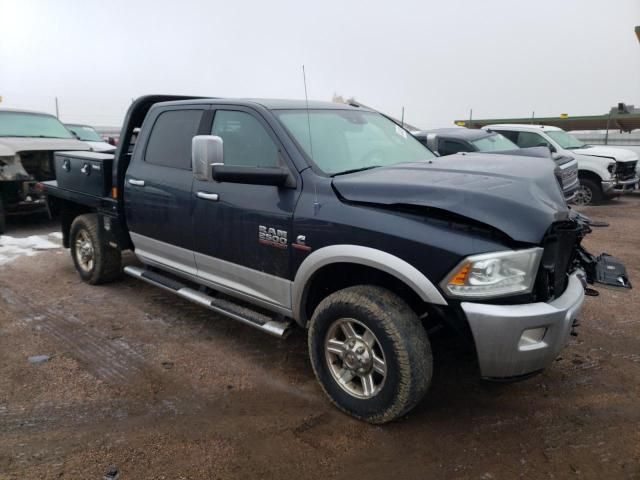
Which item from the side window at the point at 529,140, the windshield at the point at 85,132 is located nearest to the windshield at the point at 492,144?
the side window at the point at 529,140

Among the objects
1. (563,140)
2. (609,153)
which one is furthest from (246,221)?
(609,153)

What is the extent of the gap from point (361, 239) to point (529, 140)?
9.70 meters

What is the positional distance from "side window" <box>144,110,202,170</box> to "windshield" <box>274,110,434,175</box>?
3.06 feet

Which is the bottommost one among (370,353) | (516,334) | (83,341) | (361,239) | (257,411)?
(257,411)

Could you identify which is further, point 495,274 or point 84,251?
point 84,251

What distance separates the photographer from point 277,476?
248 cm

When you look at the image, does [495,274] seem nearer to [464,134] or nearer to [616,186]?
[464,134]

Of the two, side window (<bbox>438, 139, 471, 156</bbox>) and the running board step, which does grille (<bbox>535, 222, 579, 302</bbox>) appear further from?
side window (<bbox>438, 139, 471, 156</bbox>)

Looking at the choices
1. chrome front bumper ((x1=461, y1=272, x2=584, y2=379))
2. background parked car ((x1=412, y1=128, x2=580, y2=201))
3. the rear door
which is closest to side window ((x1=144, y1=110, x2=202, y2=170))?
the rear door

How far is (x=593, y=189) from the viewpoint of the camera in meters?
11.0

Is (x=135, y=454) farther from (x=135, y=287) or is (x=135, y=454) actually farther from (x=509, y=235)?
(x=135, y=287)

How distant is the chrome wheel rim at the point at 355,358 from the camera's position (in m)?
2.81

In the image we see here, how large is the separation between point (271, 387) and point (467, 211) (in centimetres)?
177

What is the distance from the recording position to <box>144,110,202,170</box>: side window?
3959 millimetres
